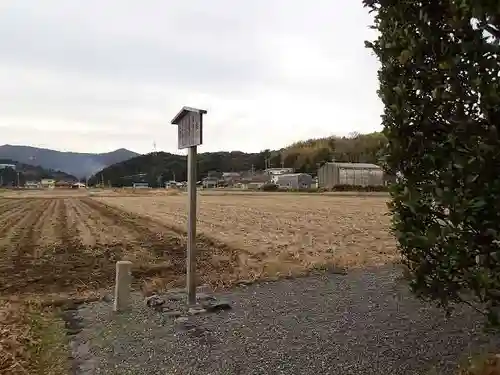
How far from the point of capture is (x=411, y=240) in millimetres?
3881

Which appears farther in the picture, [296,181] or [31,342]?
[296,181]

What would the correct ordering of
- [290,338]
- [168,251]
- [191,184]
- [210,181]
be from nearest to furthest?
1. [290,338]
2. [191,184]
3. [168,251]
4. [210,181]

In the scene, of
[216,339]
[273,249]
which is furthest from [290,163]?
[216,339]

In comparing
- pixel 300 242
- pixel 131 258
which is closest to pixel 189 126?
pixel 131 258

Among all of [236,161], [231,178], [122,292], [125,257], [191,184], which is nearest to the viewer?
[122,292]

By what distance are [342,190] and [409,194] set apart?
78.6 m

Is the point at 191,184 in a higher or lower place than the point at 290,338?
higher

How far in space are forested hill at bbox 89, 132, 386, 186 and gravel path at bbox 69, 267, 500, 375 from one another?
4241 inches

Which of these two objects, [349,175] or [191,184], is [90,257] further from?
[349,175]

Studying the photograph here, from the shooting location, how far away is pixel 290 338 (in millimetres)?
5574

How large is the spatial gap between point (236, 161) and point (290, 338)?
162 metres

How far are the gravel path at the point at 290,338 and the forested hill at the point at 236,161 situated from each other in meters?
108

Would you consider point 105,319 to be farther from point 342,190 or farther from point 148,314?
point 342,190

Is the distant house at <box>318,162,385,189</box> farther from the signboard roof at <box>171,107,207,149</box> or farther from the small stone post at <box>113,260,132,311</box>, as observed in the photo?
the small stone post at <box>113,260,132,311</box>
